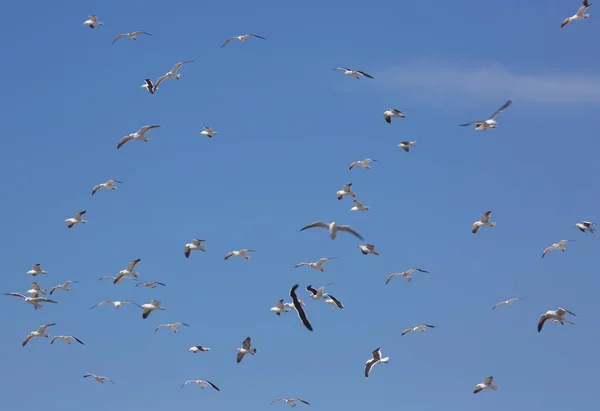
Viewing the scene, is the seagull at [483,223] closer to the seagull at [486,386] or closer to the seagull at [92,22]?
the seagull at [486,386]

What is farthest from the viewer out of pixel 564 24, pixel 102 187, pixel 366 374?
pixel 102 187

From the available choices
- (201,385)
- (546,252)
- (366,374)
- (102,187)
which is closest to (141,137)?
(102,187)

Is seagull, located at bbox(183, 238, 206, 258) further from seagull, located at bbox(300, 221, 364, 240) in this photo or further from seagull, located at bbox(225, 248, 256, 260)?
seagull, located at bbox(300, 221, 364, 240)

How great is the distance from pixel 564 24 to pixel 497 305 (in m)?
15.4

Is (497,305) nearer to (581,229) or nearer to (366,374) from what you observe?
(581,229)

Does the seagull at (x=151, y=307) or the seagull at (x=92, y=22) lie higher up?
the seagull at (x=92, y=22)

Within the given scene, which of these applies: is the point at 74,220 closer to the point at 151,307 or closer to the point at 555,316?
the point at 151,307

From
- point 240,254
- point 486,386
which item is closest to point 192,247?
point 240,254

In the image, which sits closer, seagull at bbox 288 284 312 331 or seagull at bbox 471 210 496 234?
seagull at bbox 288 284 312 331

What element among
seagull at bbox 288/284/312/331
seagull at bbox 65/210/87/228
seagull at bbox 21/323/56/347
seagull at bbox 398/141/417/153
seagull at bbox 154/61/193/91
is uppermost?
seagull at bbox 288/284/312/331

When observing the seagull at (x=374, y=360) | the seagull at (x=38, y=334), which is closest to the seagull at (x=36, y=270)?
the seagull at (x=38, y=334)

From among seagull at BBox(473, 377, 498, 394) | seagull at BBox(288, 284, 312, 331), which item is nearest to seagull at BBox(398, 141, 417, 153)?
seagull at BBox(473, 377, 498, 394)

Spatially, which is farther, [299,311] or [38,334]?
[38,334]

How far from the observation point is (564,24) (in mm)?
60469
